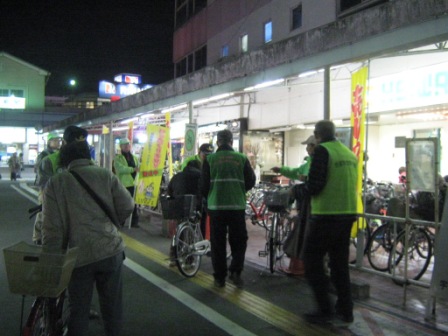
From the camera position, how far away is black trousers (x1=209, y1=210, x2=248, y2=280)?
6.59m

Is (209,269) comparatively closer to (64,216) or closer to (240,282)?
(240,282)

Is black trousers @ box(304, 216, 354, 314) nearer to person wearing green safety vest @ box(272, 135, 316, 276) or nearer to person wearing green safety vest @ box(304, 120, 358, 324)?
person wearing green safety vest @ box(304, 120, 358, 324)

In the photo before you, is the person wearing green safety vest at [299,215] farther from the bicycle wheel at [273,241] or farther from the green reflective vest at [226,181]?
the bicycle wheel at [273,241]

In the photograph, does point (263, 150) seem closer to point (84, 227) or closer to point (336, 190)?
point (336, 190)

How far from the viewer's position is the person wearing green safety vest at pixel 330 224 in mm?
5055

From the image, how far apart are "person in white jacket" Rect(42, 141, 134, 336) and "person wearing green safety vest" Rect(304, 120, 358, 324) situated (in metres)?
2.16

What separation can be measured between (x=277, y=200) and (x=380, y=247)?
6.59ft

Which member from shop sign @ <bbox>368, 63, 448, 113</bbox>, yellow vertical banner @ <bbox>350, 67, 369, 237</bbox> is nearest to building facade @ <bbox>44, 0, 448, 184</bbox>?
shop sign @ <bbox>368, 63, 448, 113</bbox>

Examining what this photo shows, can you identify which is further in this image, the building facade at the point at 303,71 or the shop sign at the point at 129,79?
the shop sign at the point at 129,79

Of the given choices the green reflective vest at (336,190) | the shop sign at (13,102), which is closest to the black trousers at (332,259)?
the green reflective vest at (336,190)

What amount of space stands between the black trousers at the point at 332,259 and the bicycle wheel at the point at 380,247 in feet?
8.37

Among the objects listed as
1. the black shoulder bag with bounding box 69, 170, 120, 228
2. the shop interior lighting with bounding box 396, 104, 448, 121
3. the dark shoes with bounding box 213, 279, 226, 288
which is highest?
the shop interior lighting with bounding box 396, 104, 448, 121

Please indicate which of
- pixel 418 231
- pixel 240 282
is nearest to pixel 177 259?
pixel 240 282

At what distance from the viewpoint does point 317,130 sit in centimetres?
527
